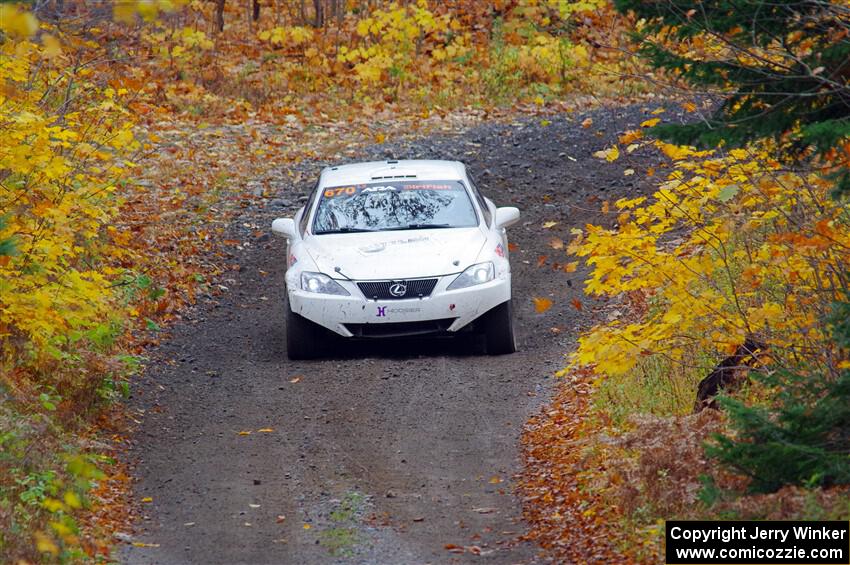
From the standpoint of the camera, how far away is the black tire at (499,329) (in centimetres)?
1127

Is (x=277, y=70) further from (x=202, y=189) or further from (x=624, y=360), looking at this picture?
(x=624, y=360)

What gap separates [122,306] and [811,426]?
8.60 metres

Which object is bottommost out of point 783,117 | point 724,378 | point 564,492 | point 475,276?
point 475,276

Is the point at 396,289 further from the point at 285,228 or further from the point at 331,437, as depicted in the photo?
the point at 331,437

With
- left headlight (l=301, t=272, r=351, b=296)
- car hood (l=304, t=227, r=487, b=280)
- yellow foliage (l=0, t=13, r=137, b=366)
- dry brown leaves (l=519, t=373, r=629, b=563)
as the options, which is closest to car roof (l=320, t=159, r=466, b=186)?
car hood (l=304, t=227, r=487, b=280)

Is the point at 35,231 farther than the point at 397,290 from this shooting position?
No

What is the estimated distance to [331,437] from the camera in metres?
9.35

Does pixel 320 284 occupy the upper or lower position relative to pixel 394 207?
lower

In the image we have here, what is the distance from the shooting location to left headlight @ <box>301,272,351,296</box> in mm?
11094

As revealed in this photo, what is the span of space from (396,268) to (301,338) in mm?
1236

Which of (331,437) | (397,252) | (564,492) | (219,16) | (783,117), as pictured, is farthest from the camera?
(219,16)

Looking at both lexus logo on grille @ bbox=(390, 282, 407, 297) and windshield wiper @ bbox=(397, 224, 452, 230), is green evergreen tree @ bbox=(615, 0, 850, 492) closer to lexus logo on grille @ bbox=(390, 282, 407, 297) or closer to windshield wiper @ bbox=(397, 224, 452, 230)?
lexus logo on grille @ bbox=(390, 282, 407, 297)

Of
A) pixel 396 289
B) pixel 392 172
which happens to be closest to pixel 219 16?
pixel 392 172

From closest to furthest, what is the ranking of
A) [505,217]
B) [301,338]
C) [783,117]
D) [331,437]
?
1. [783,117]
2. [331,437]
3. [301,338]
4. [505,217]
